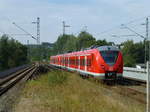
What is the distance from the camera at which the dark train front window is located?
22.9 meters

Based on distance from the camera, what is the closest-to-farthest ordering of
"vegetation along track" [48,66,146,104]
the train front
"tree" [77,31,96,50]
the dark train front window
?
"vegetation along track" [48,66,146,104] → the train front → the dark train front window → "tree" [77,31,96,50]

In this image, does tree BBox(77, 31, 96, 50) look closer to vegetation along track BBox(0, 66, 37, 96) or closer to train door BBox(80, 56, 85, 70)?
vegetation along track BBox(0, 66, 37, 96)

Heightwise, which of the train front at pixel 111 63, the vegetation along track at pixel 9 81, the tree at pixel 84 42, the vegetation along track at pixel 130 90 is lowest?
the vegetation along track at pixel 9 81

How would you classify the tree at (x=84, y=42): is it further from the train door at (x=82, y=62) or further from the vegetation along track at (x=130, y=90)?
the vegetation along track at (x=130, y=90)

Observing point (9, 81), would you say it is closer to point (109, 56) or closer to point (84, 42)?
point (109, 56)

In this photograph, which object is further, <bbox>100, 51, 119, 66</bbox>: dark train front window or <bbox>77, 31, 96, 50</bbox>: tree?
<bbox>77, 31, 96, 50</bbox>: tree

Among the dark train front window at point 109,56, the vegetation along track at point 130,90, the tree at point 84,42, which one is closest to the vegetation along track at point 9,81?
the vegetation along track at point 130,90

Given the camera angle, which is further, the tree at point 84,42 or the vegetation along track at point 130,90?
the tree at point 84,42

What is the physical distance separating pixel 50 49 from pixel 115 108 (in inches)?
6742

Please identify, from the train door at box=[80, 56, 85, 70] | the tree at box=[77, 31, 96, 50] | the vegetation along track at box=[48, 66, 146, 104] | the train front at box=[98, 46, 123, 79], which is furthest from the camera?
the tree at box=[77, 31, 96, 50]

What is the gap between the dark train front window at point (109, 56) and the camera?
2289 cm

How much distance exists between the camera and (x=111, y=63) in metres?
22.8

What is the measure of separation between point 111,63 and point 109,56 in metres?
0.61

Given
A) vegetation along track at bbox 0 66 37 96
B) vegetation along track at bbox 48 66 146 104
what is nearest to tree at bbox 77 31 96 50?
vegetation along track at bbox 0 66 37 96
